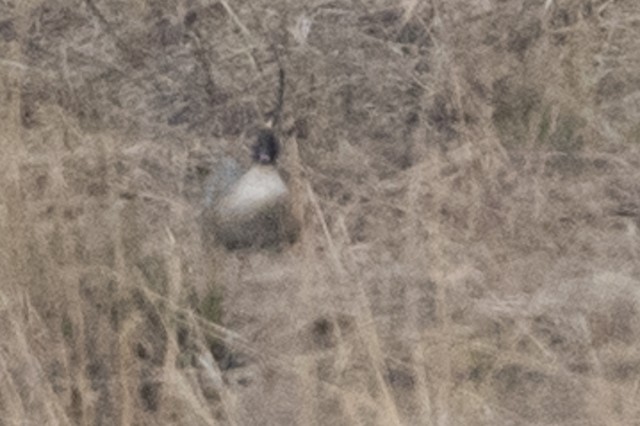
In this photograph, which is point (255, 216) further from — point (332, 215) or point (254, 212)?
point (332, 215)

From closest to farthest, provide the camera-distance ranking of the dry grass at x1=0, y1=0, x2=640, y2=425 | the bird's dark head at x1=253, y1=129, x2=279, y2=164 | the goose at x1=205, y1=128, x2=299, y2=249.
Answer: the dry grass at x1=0, y1=0, x2=640, y2=425 → the goose at x1=205, y1=128, x2=299, y2=249 → the bird's dark head at x1=253, y1=129, x2=279, y2=164

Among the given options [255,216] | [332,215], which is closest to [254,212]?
[255,216]

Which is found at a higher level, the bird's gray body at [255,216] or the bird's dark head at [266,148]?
the bird's dark head at [266,148]

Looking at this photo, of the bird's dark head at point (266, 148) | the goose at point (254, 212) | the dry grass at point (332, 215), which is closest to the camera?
the dry grass at point (332, 215)

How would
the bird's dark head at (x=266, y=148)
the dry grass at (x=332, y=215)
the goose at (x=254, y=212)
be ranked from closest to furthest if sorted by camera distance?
the dry grass at (x=332, y=215)
the goose at (x=254, y=212)
the bird's dark head at (x=266, y=148)

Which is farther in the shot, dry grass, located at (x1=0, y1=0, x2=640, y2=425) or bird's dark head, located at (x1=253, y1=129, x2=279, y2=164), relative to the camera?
bird's dark head, located at (x1=253, y1=129, x2=279, y2=164)
